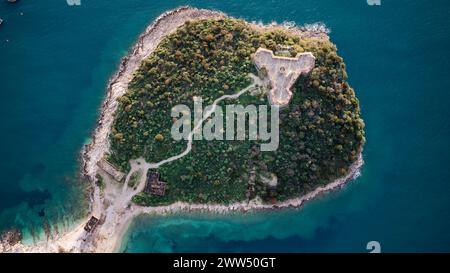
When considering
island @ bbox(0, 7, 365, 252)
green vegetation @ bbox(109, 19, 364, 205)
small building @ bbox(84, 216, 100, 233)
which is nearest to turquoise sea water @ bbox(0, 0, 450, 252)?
island @ bbox(0, 7, 365, 252)

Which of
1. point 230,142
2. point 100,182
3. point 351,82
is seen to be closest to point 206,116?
point 230,142

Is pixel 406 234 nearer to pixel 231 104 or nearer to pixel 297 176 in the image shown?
pixel 297 176

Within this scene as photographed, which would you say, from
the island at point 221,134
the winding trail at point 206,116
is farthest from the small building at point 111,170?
the winding trail at point 206,116

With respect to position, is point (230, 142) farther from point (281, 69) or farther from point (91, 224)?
point (91, 224)

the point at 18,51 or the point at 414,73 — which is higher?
the point at 18,51

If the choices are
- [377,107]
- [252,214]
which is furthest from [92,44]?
[377,107]

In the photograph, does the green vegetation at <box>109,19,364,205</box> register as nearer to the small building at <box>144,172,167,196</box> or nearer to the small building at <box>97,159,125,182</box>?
the small building at <box>144,172,167,196</box>
